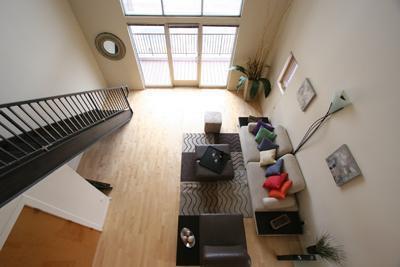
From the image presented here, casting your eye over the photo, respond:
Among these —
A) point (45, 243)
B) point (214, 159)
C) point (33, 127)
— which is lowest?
point (45, 243)

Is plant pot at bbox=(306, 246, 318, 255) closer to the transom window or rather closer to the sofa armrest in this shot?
the sofa armrest

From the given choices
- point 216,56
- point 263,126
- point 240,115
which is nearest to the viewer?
point 263,126

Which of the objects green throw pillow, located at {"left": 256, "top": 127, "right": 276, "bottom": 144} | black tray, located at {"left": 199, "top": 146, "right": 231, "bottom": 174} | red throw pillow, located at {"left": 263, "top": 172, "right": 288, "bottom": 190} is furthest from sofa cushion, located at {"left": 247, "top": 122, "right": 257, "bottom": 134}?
red throw pillow, located at {"left": 263, "top": 172, "right": 288, "bottom": 190}

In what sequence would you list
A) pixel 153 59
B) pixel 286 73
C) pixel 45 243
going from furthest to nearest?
pixel 153 59
pixel 286 73
pixel 45 243

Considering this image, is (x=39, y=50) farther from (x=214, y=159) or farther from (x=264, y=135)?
(x=264, y=135)

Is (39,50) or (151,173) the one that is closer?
(39,50)

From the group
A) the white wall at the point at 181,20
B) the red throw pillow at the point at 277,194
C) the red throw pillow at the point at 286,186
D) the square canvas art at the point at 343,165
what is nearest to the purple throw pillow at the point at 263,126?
the red throw pillow at the point at 286,186

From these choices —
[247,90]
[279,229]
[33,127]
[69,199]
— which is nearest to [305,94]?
[247,90]

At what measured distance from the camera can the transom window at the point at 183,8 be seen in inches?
156

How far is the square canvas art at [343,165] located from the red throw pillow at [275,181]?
0.76 meters

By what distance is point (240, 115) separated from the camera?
5.05m

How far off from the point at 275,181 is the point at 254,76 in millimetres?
3000

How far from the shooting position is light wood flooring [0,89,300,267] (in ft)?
9.89

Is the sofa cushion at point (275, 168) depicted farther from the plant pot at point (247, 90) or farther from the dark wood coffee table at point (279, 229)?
the plant pot at point (247, 90)
